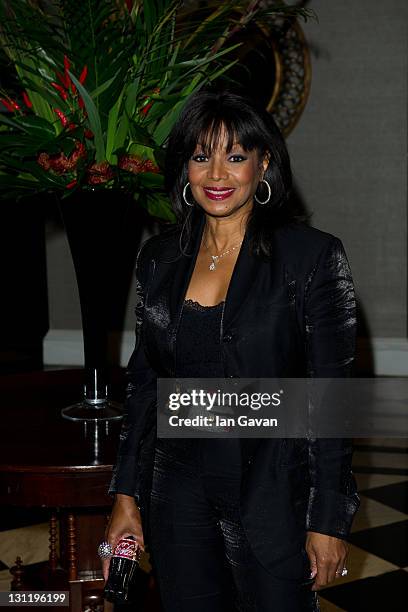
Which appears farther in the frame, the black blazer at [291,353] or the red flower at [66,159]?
the red flower at [66,159]

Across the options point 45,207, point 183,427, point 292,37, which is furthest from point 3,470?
point 292,37

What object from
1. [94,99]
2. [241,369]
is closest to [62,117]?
[94,99]

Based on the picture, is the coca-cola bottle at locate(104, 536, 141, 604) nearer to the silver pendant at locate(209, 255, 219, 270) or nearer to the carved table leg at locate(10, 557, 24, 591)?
the silver pendant at locate(209, 255, 219, 270)

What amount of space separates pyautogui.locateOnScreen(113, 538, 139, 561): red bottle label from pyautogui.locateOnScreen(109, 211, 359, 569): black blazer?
0.04 metres

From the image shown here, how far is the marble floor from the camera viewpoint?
11.1 ft

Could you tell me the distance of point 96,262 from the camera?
8.25 ft

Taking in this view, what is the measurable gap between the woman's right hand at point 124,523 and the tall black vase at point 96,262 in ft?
2.20

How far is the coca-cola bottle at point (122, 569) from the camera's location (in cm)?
193

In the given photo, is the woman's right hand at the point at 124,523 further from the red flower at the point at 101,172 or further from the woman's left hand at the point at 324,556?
the red flower at the point at 101,172

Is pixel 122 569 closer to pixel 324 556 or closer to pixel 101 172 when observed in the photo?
pixel 324 556

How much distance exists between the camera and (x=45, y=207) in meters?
6.59

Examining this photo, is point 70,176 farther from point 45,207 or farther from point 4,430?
point 45,207

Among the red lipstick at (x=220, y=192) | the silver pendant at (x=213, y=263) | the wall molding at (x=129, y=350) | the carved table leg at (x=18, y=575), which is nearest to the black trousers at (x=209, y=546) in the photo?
the silver pendant at (x=213, y=263)

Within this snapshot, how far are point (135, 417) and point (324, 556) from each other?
52cm
